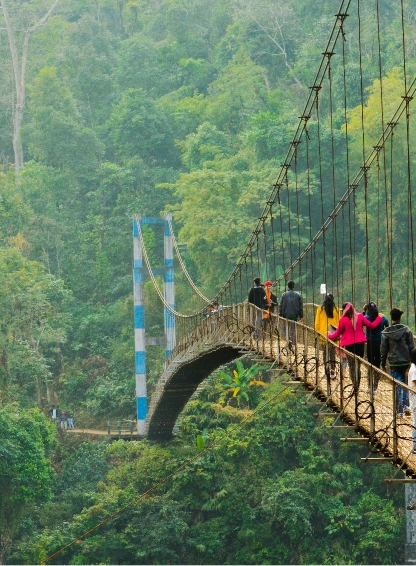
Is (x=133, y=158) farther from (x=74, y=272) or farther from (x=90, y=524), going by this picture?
(x=90, y=524)

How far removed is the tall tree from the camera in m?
36.9

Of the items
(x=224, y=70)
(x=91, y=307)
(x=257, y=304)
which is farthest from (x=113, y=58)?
(x=257, y=304)

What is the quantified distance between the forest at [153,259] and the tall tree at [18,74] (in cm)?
7

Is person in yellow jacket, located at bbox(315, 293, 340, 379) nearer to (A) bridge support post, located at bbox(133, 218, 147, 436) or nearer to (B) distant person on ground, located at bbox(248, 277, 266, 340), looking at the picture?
(B) distant person on ground, located at bbox(248, 277, 266, 340)

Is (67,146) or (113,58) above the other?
(113,58)

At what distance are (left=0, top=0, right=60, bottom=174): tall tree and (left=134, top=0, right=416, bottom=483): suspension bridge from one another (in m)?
8.59

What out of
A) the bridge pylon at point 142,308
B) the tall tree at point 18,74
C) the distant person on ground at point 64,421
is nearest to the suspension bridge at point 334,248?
the bridge pylon at point 142,308

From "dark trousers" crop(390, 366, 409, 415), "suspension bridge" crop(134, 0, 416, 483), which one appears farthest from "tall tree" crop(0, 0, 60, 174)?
"dark trousers" crop(390, 366, 409, 415)

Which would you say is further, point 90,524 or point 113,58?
point 113,58

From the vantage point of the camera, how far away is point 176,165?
34.6 meters

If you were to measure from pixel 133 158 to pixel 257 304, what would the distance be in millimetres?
20126

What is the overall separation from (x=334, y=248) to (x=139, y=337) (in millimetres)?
3939

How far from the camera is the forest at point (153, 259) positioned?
22.6 metres

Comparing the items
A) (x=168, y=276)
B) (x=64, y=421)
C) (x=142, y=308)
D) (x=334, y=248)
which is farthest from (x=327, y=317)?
(x=64, y=421)
